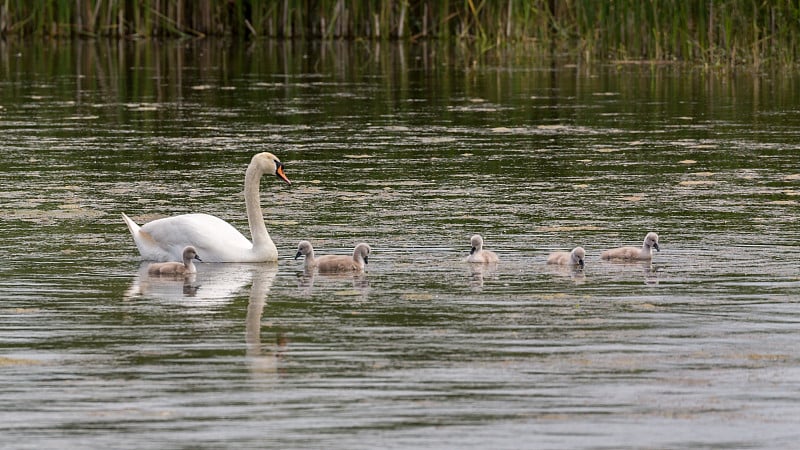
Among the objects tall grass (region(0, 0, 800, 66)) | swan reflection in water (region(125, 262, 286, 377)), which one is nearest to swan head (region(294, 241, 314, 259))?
swan reflection in water (region(125, 262, 286, 377))

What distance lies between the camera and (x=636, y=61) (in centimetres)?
3005

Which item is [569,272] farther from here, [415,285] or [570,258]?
[415,285]

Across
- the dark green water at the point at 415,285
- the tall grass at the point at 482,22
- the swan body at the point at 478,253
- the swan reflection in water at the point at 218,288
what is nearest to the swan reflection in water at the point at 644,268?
the dark green water at the point at 415,285

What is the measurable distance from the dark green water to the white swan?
16cm

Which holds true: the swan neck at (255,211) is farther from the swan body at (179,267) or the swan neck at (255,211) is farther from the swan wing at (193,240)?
the swan body at (179,267)

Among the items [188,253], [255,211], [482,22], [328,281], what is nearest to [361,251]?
[328,281]

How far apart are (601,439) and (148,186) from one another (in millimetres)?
9821

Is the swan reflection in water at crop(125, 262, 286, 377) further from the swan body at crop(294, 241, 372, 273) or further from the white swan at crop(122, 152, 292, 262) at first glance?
the swan body at crop(294, 241, 372, 273)

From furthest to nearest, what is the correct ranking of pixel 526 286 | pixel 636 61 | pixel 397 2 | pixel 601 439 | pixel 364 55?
1. pixel 397 2
2. pixel 364 55
3. pixel 636 61
4. pixel 526 286
5. pixel 601 439

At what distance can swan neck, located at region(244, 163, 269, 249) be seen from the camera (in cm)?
1184

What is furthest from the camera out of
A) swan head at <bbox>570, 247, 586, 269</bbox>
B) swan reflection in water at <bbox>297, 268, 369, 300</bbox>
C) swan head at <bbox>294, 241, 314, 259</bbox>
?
swan head at <bbox>294, 241, 314, 259</bbox>

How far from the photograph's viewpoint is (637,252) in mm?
11273

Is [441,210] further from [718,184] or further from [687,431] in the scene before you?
[687,431]

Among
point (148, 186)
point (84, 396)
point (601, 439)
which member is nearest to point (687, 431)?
point (601, 439)
